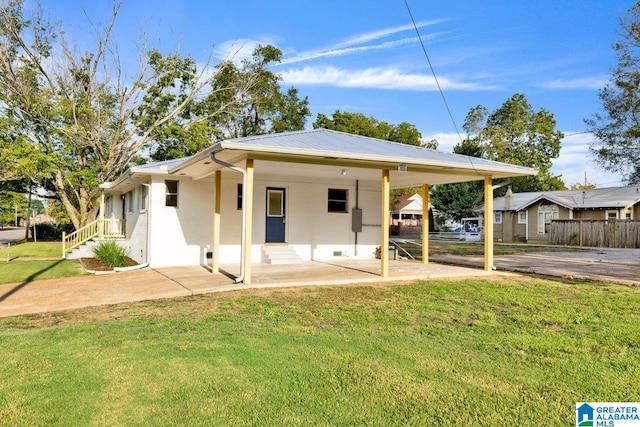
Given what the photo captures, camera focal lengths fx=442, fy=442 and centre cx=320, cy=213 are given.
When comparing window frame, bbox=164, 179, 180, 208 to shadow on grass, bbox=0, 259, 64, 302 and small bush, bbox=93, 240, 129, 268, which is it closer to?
small bush, bbox=93, 240, 129, 268

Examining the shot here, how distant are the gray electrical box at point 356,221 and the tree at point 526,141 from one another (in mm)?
32053

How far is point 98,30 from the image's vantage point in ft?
84.6

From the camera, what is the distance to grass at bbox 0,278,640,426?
3207 mm

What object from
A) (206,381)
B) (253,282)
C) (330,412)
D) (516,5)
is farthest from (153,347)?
(516,5)

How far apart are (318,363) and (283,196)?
956 cm

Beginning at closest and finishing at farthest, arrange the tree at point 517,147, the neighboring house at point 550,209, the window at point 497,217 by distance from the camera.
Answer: the neighboring house at point 550,209 → the window at point 497,217 → the tree at point 517,147

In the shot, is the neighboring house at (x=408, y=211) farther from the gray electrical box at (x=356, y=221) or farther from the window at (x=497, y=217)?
the gray electrical box at (x=356, y=221)

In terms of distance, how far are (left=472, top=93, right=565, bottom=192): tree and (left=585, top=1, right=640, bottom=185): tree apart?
1386 centimetres

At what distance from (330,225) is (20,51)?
21.7m

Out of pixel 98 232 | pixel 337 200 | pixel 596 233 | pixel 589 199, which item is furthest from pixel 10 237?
pixel 589 199

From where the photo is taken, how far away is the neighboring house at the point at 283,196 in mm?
9520

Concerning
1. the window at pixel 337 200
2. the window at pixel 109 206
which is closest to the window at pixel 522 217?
the window at pixel 337 200

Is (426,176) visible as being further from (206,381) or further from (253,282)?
(206,381)

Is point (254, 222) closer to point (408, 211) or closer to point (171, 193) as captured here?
point (171, 193)
